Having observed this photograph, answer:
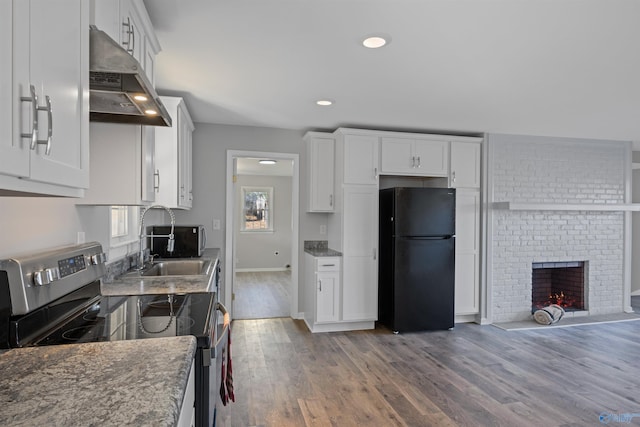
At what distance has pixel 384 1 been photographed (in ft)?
5.91

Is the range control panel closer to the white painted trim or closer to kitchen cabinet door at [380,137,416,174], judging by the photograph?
kitchen cabinet door at [380,137,416,174]

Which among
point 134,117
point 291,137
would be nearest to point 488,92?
point 291,137

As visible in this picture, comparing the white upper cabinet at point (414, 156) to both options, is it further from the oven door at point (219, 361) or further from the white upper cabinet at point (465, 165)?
the oven door at point (219, 361)

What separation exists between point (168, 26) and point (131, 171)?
85 cm

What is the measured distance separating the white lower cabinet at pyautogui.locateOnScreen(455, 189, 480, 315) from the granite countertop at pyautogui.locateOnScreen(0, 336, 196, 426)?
3879mm

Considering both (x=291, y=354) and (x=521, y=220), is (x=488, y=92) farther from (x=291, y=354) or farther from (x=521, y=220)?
(x=291, y=354)

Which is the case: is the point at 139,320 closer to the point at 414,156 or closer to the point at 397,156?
the point at 397,156

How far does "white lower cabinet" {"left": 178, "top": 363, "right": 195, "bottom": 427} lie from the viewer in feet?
3.14

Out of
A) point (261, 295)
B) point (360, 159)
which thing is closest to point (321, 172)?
point (360, 159)

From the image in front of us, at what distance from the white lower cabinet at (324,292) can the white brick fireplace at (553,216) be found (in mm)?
1880

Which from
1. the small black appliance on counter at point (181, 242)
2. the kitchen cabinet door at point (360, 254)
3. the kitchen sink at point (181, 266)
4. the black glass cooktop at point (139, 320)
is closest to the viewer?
the black glass cooktop at point (139, 320)

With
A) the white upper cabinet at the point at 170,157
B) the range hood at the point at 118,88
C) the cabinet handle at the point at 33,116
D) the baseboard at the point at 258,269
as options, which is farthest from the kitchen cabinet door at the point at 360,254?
the baseboard at the point at 258,269

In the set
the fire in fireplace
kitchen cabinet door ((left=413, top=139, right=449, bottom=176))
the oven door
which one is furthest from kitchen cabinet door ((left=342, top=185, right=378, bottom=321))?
the oven door

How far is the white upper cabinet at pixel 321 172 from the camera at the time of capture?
14.3 ft
